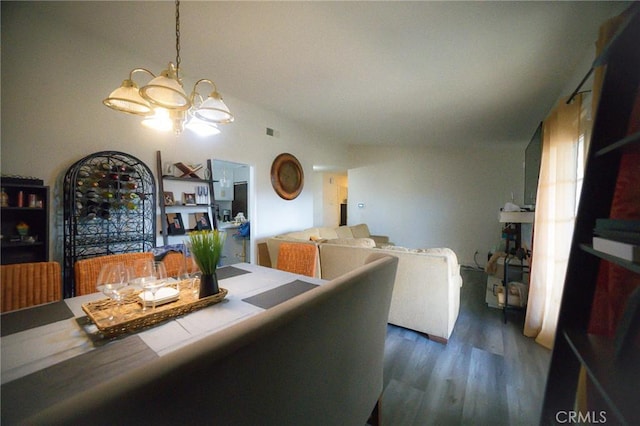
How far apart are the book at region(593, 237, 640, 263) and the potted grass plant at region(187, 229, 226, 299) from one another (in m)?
1.54

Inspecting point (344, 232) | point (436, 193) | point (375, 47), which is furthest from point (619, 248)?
point (436, 193)

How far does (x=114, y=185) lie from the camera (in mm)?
2174

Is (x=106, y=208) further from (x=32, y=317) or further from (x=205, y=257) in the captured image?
(x=205, y=257)

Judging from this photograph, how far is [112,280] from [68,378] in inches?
20.8

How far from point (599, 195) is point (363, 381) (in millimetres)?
1149

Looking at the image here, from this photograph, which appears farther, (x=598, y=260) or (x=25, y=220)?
(x=25, y=220)

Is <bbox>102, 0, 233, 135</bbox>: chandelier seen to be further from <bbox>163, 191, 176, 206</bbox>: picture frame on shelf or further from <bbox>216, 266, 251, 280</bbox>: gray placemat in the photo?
<bbox>163, 191, 176, 206</bbox>: picture frame on shelf

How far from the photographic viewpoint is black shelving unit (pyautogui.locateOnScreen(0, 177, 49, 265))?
1645 mm

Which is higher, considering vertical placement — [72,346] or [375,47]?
[375,47]

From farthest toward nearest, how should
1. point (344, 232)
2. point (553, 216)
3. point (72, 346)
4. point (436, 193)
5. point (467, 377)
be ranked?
point (436, 193), point (344, 232), point (553, 216), point (467, 377), point (72, 346)

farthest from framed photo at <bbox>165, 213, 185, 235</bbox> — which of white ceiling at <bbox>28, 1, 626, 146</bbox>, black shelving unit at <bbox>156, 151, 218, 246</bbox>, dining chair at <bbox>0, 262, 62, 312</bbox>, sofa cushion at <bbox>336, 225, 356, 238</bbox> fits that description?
sofa cushion at <bbox>336, 225, 356, 238</bbox>

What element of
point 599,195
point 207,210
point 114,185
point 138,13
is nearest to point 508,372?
point 599,195

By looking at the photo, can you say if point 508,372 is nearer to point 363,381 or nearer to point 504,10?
point 363,381

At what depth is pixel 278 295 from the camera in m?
1.35
